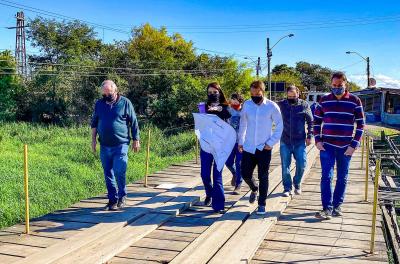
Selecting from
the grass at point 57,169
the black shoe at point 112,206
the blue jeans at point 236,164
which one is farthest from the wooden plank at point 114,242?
the grass at point 57,169

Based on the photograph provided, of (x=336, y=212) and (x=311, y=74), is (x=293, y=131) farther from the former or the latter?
(x=311, y=74)

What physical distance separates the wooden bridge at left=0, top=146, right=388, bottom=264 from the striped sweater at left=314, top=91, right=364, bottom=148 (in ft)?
3.26

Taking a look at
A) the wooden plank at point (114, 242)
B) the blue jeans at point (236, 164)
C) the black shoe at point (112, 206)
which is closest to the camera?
the wooden plank at point (114, 242)

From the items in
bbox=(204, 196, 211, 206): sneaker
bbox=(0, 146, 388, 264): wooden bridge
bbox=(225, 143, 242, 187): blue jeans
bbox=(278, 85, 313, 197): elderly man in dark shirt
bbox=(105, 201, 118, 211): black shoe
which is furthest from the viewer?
bbox=(225, 143, 242, 187): blue jeans

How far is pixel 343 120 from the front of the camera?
553 centimetres

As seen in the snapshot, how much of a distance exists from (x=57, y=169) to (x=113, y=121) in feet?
21.3

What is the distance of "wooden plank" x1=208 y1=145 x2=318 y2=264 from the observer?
4281 mm

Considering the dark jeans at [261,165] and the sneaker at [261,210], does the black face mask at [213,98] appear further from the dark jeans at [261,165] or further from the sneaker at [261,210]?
the sneaker at [261,210]

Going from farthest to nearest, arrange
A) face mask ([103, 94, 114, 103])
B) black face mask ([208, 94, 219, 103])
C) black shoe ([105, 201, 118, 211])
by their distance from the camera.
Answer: black shoe ([105, 201, 118, 211]), face mask ([103, 94, 114, 103]), black face mask ([208, 94, 219, 103])

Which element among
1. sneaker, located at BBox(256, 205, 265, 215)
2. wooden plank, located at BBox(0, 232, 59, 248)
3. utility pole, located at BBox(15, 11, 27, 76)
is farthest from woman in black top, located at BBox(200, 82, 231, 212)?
utility pole, located at BBox(15, 11, 27, 76)

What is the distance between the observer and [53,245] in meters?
4.55

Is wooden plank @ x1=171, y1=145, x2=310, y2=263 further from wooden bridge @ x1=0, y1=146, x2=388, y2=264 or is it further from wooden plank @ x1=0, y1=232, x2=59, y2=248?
wooden plank @ x1=0, y1=232, x2=59, y2=248

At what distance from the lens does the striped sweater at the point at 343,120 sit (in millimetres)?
A: 5512

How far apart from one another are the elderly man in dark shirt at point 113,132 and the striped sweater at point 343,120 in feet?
8.10
